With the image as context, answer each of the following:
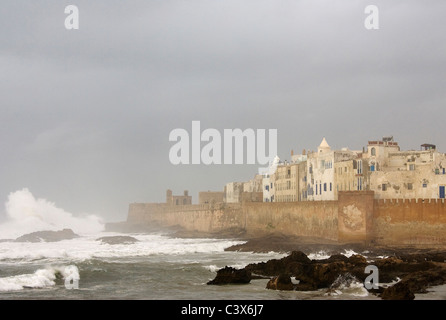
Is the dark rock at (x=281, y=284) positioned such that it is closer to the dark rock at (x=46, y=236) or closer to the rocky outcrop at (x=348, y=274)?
the rocky outcrop at (x=348, y=274)

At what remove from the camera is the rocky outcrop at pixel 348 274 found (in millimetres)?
27905

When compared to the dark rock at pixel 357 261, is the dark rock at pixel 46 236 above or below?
below

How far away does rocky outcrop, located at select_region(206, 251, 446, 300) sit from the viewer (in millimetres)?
27905

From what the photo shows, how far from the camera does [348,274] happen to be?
30.4 m

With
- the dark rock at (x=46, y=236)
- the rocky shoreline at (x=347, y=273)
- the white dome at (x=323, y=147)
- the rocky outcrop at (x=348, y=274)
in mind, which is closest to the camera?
the rocky outcrop at (x=348, y=274)

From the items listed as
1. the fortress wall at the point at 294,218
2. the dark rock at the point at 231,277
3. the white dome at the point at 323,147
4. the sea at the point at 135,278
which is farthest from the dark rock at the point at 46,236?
the dark rock at the point at 231,277

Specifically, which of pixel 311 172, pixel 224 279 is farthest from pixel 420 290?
pixel 311 172

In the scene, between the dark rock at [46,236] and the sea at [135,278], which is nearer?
the sea at [135,278]

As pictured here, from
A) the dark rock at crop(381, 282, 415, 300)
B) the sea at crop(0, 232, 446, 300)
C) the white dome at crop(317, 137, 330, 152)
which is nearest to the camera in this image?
the dark rock at crop(381, 282, 415, 300)

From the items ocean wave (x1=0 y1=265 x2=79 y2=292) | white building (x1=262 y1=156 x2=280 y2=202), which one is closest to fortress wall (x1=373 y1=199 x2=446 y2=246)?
ocean wave (x1=0 y1=265 x2=79 y2=292)

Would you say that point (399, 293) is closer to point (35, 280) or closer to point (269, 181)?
point (35, 280)

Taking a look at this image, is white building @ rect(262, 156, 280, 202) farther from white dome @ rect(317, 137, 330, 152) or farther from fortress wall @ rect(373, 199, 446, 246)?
fortress wall @ rect(373, 199, 446, 246)

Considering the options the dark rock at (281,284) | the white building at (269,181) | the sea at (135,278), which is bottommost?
the sea at (135,278)
